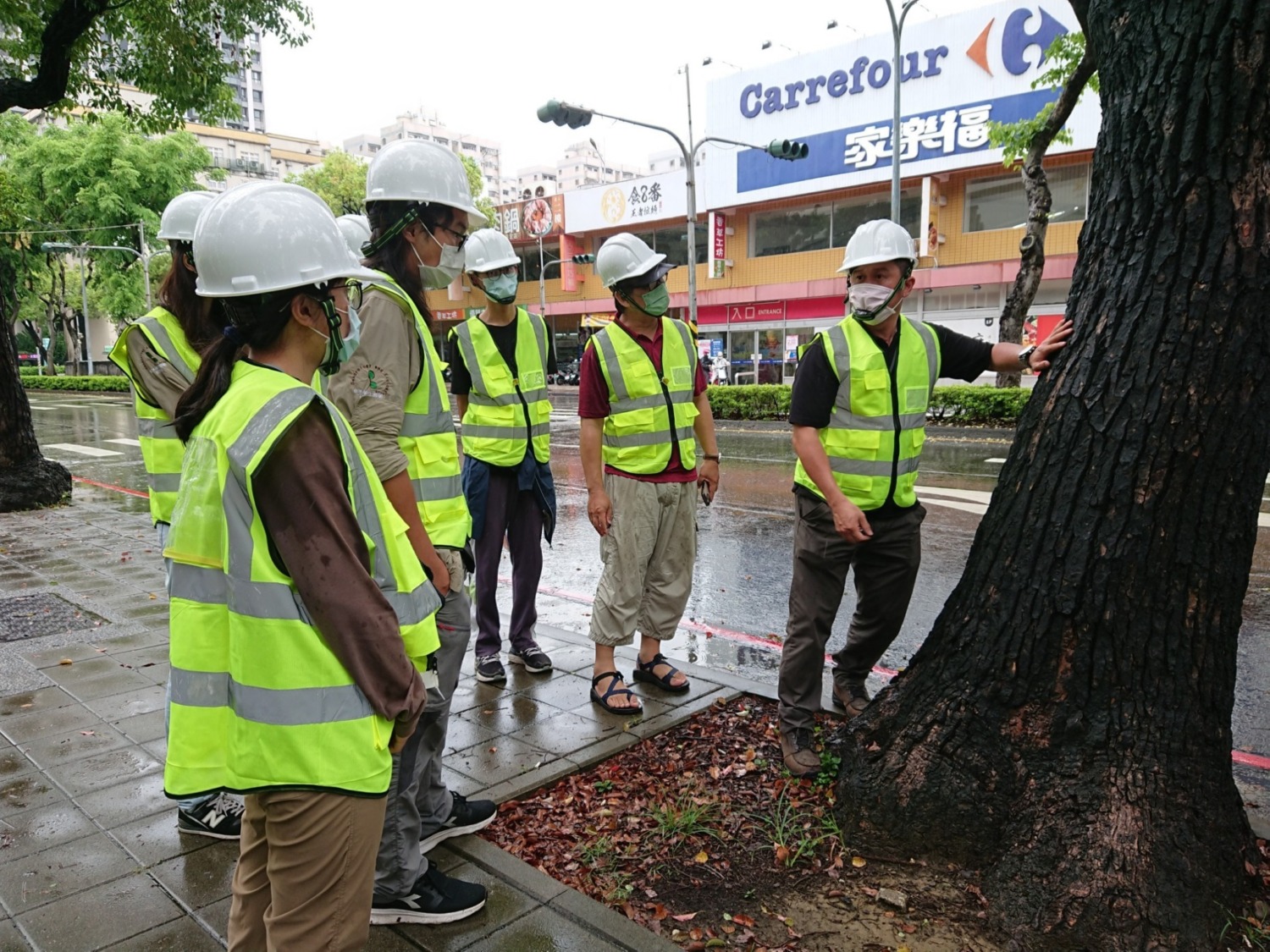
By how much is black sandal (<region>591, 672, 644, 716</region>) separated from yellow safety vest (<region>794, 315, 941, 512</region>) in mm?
1283

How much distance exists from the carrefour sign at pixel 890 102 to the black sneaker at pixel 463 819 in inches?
940

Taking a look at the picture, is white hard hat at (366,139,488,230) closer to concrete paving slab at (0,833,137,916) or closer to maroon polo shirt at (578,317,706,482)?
maroon polo shirt at (578,317,706,482)

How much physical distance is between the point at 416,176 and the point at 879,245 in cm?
174

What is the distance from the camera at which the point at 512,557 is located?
4.84 metres

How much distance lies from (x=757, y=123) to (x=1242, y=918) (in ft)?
102

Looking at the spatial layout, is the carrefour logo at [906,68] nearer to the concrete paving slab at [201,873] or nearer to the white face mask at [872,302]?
the white face mask at [872,302]

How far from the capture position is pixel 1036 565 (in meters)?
2.62

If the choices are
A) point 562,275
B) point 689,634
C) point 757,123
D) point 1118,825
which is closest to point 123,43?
point 689,634

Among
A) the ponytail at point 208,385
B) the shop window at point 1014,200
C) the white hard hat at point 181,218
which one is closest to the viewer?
the ponytail at point 208,385

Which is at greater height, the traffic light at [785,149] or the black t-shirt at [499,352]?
the traffic light at [785,149]

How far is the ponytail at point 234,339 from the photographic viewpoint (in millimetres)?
1761

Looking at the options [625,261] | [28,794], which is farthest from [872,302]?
[28,794]

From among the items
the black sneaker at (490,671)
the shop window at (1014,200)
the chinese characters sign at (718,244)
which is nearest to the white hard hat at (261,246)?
the black sneaker at (490,671)

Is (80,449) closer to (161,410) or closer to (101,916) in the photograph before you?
(161,410)
